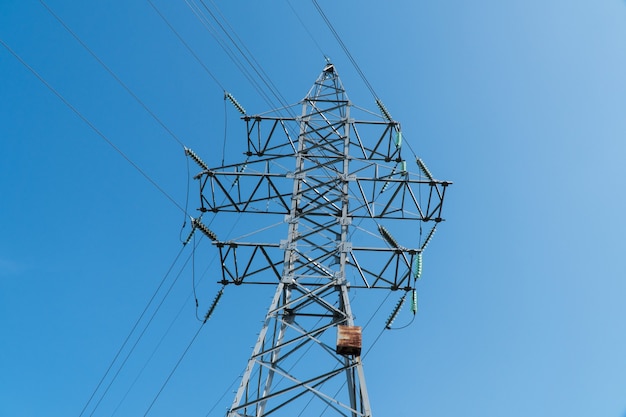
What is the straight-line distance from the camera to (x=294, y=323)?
12336mm

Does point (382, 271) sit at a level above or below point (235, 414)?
above

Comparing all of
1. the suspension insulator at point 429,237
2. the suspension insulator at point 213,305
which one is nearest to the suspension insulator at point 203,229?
the suspension insulator at point 213,305

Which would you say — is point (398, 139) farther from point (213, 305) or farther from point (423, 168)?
point (213, 305)

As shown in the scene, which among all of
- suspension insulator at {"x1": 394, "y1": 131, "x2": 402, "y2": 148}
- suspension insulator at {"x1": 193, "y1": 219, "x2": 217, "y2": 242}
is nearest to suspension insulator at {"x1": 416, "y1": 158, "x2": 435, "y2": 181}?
suspension insulator at {"x1": 394, "y1": 131, "x2": 402, "y2": 148}

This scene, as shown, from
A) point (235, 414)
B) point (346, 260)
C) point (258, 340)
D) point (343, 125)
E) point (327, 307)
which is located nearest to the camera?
point (235, 414)

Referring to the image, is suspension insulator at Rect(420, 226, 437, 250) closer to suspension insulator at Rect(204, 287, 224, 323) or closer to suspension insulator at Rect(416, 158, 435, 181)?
suspension insulator at Rect(416, 158, 435, 181)

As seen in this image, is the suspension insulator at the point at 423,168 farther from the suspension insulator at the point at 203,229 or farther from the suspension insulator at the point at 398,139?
the suspension insulator at the point at 203,229

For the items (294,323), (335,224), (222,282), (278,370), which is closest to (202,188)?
(222,282)

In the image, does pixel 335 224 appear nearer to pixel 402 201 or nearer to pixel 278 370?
pixel 402 201

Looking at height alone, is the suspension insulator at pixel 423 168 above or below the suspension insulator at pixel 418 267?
above

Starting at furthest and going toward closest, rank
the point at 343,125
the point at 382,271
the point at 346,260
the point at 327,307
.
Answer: the point at 343,125 → the point at 382,271 → the point at 346,260 → the point at 327,307

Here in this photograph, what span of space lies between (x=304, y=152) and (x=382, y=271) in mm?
3602

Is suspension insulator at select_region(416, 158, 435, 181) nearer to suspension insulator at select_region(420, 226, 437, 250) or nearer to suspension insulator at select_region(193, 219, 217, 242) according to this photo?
suspension insulator at select_region(420, 226, 437, 250)

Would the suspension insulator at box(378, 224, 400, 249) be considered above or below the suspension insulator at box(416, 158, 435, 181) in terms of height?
below
